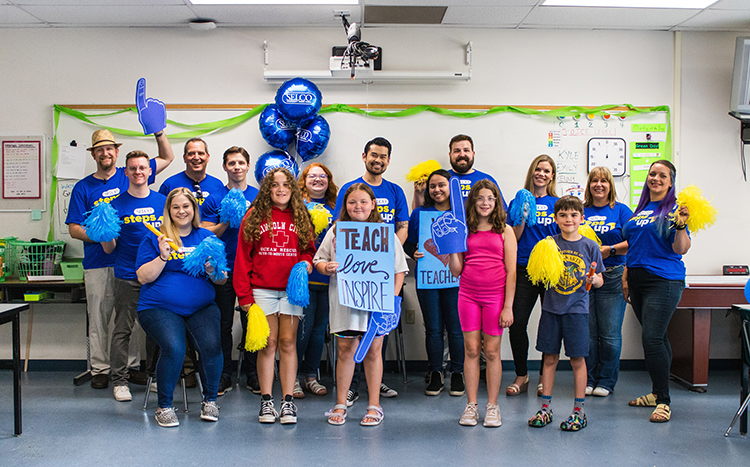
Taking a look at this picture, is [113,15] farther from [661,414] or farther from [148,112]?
[661,414]

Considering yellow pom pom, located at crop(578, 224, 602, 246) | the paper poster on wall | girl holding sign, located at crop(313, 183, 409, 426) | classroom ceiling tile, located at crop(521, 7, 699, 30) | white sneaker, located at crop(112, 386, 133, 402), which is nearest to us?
girl holding sign, located at crop(313, 183, 409, 426)

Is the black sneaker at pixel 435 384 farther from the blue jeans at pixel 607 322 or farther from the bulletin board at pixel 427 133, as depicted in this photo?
the bulletin board at pixel 427 133

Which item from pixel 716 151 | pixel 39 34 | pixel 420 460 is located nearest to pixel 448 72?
pixel 716 151

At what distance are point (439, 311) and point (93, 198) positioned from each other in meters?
2.59

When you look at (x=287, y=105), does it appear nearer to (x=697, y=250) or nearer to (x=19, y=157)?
(x=19, y=157)

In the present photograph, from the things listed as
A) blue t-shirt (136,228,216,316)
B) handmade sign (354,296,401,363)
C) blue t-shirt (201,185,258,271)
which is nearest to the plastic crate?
blue t-shirt (201,185,258,271)

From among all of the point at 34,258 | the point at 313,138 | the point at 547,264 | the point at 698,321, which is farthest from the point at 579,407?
the point at 34,258

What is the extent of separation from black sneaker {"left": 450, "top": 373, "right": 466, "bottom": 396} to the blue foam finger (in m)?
2.73

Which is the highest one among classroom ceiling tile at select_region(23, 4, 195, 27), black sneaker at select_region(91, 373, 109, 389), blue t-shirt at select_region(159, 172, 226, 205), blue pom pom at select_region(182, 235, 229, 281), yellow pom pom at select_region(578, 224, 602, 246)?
classroom ceiling tile at select_region(23, 4, 195, 27)

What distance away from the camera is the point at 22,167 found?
4305 millimetres

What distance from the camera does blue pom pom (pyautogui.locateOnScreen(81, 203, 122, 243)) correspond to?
3.18 meters

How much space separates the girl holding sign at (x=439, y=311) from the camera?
3.58 m

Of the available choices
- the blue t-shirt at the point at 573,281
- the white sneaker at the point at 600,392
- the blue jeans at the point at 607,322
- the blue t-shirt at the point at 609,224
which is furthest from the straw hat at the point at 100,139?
the white sneaker at the point at 600,392

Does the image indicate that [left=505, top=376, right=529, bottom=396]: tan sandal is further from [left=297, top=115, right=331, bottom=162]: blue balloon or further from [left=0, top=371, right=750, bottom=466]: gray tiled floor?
[left=297, top=115, right=331, bottom=162]: blue balloon
